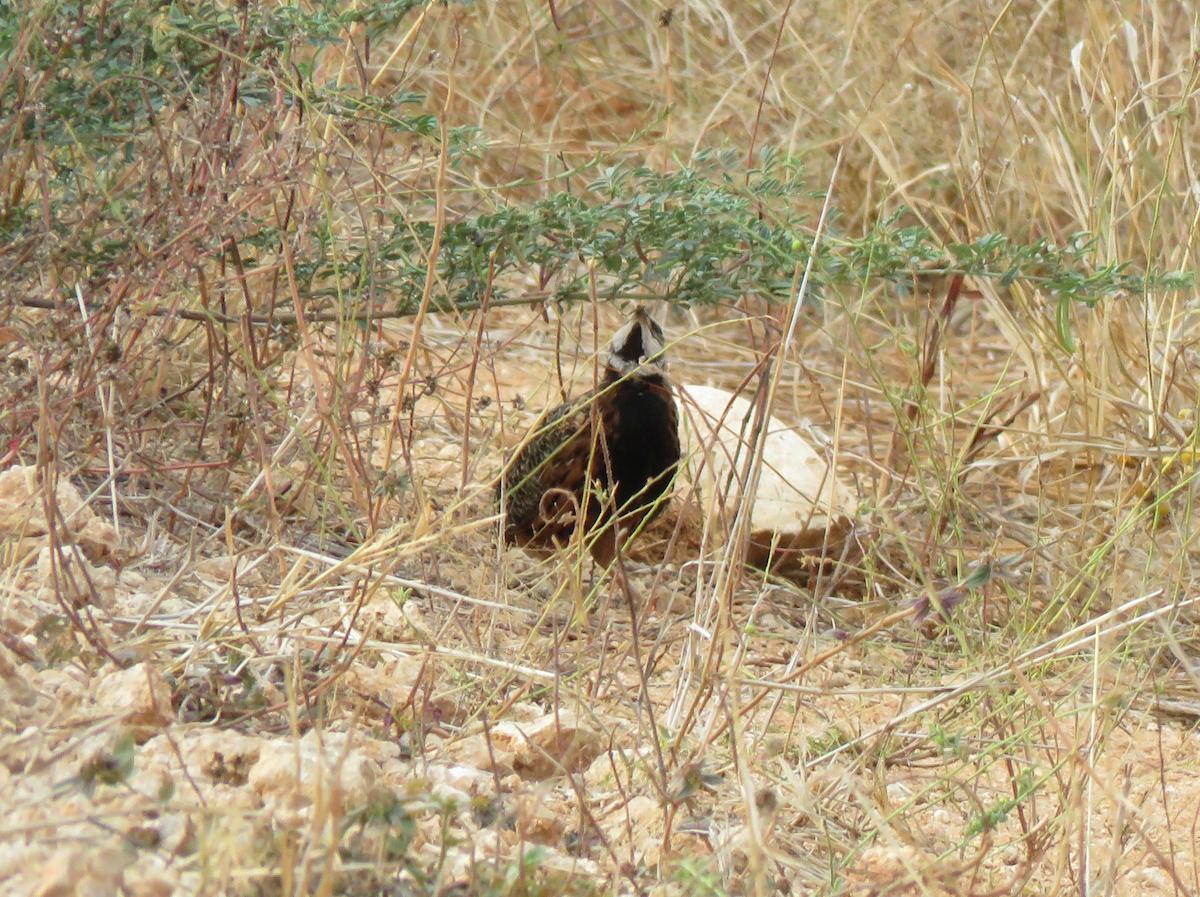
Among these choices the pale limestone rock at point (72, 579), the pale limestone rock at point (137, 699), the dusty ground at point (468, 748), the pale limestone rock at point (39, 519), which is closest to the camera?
the dusty ground at point (468, 748)

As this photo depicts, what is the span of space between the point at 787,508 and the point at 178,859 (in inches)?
101

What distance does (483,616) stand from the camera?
2594 millimetres

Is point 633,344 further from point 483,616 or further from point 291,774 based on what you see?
point 291,774

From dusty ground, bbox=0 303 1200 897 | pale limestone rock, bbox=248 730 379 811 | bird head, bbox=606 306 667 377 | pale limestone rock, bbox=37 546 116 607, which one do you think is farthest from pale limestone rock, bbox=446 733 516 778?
bird head, bbox=606 306 667 377

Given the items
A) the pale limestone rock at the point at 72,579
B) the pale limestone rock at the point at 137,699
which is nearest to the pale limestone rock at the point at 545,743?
the pale limestone rock at the point at 137,699

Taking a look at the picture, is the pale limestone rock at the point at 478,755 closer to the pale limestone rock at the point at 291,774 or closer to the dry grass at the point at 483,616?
the dry grass at the point at 483,616

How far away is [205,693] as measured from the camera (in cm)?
194

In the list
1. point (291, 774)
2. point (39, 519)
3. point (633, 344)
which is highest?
point (633, 344)

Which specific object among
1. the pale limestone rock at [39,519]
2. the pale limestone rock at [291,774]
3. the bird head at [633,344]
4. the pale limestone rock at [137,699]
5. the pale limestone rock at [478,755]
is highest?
the bird head at [633,344]

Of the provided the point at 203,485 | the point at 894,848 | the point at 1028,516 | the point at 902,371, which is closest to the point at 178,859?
the point at 894,848

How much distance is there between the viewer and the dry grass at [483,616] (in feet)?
5.32

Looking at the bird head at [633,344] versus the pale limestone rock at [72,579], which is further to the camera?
the bird head at [633,344]

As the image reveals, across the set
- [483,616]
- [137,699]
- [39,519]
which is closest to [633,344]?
[483,616]

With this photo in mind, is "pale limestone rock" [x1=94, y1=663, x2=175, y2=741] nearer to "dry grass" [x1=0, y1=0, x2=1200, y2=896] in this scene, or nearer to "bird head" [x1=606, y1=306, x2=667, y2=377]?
"dry grass" [x1=0, y1=0, x2=1200, y2=896]
